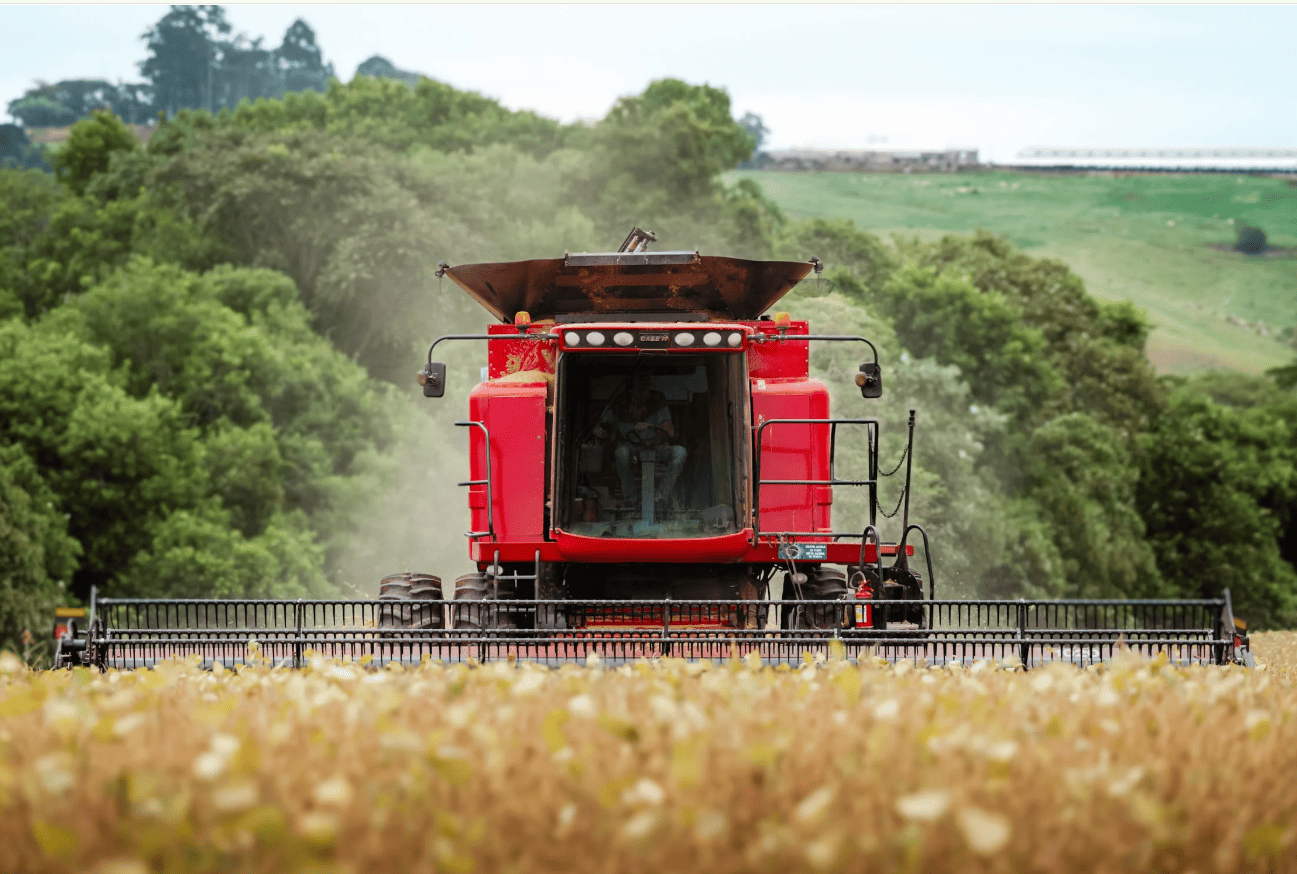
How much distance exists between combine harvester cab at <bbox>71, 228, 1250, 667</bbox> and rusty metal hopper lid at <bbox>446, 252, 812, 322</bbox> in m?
0.02

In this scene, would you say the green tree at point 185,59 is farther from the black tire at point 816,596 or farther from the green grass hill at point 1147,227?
the black tire at point 816,596

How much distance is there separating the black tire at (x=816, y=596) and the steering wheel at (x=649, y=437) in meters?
1.38

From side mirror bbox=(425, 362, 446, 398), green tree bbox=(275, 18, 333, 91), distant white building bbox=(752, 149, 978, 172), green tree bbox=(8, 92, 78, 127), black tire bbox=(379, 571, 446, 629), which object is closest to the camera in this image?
black tire bbox=(379, 571, 446, 629)

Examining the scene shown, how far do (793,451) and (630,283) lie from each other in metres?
1.81

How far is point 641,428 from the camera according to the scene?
10.4 metres

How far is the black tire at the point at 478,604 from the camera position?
9664mm

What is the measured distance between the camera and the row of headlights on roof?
31.9 ft

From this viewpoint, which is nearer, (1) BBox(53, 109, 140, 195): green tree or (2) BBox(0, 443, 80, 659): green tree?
(2) BBox(0, 443, 80, 659): green tree

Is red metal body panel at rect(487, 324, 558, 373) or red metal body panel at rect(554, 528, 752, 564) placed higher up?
red metal body panel at rect(487, 324, 558, 373)

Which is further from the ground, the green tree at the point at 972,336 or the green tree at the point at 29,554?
the green tree at the point at 972,336

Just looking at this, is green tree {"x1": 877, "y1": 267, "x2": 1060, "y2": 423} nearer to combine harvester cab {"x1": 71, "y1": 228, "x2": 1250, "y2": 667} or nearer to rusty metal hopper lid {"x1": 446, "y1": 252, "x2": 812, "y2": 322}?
rusty metal hopper lid {"x1": 446, "y1": 252, "x2": 812, "y2": 322}

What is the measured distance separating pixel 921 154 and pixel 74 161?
57.9 meters

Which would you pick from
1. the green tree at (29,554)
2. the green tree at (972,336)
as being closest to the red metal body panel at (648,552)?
the green tree at (29,554)

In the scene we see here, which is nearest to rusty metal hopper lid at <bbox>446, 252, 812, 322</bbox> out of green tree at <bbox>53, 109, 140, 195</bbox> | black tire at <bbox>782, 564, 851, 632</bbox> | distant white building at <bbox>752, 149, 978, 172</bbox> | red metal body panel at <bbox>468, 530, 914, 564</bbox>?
red metal body panel at <bbox>468, 530, 914, 564</bbox>
